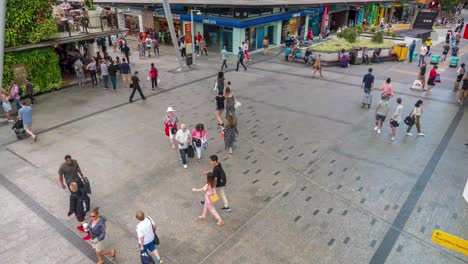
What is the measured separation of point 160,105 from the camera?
15.3 metres

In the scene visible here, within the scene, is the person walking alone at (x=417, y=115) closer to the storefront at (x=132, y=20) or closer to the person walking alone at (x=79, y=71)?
the person walking alone at (x=79, y=71)

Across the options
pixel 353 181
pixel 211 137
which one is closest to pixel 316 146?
pixel 353 181

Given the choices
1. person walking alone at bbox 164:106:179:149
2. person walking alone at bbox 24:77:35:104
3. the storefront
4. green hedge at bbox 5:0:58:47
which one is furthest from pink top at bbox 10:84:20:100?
the storefront

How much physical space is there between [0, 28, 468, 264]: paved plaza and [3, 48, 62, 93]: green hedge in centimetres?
119

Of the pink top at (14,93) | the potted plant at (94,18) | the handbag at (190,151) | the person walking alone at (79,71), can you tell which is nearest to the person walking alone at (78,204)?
the handbag at (190,151)

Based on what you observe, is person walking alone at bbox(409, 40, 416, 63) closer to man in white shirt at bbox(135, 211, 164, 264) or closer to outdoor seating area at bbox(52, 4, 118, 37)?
outdoor seating area at bbox(52, 4, 118, 37)

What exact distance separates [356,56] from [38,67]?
19787 millimetres

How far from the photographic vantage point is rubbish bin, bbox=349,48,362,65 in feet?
76.2

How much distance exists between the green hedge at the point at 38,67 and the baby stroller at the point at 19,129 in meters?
4.67

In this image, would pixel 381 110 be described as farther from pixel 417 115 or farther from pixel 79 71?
pixel 79 71

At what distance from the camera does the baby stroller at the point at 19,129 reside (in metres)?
11.8

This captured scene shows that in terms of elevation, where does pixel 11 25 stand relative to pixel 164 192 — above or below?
above

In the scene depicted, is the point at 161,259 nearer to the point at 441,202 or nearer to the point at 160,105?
the point at 441,202

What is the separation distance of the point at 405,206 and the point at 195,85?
12670 mm
